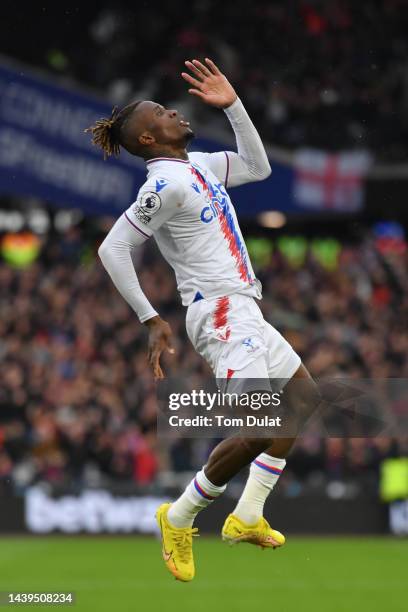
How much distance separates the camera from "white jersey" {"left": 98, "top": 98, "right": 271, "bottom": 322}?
6984mm

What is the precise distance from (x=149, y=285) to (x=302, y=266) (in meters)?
2.66

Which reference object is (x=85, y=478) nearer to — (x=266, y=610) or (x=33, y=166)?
(x=33, y=166)

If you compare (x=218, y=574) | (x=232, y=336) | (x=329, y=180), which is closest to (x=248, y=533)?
(x=232, y=336)

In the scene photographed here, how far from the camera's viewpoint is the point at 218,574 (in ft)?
43.9

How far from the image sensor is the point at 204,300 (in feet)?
23.7

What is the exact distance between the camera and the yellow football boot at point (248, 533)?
7.20 meters

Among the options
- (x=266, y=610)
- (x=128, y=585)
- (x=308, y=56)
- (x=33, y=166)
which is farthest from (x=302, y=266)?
(x=266, y=610)

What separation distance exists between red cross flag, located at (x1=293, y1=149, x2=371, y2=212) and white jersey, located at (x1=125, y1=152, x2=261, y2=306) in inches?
423

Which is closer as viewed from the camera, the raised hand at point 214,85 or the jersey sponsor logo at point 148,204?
the jersey sponsor logo at point 148,204

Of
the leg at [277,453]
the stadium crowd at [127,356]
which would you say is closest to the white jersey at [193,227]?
the leg at [277,453]

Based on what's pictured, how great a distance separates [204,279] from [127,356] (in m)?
10.9

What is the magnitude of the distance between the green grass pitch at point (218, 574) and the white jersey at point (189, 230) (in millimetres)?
3869

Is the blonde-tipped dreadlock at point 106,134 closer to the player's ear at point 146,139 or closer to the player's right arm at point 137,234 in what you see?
the player's ear at point 146,139

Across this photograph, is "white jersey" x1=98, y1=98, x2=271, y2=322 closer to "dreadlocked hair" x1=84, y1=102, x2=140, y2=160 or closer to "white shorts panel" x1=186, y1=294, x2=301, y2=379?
"white shorts panel" x1=186, y1=294, x2=301, y2=379
